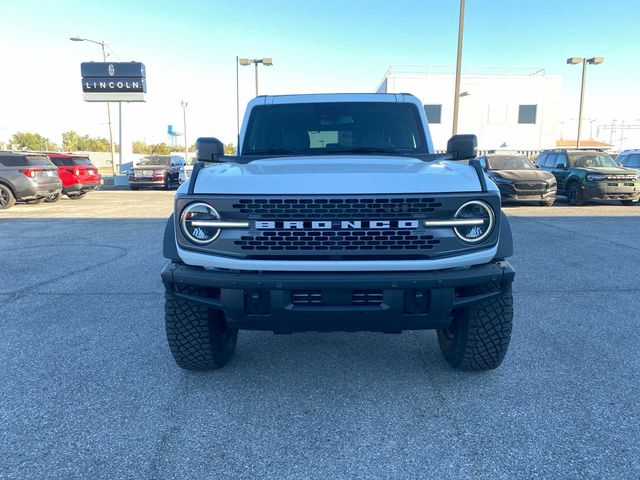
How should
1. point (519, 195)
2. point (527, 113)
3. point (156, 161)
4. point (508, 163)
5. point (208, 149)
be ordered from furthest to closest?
point (527, 113)
point (156, 161)
point (508, 163)
point (519, 195)
point (208, 149)

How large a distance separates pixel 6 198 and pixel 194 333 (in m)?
13.4

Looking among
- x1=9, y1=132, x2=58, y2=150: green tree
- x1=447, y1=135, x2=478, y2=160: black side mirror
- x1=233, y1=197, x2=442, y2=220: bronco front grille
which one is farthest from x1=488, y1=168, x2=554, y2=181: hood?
x1=9, y1=132, x2=58, y2=150: green tree

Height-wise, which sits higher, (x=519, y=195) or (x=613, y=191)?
(x=613, y=191)

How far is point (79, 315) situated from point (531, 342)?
13.6 ft

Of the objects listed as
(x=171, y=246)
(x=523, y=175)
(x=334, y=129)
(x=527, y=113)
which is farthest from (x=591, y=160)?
(x=527, y=113)

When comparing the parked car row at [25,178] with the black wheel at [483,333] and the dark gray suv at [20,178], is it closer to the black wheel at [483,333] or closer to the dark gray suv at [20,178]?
the dark gray suv at [20,178]

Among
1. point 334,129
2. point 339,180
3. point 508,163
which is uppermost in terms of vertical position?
point 334,129

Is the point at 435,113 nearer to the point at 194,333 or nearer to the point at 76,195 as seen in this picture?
the point at 76,195

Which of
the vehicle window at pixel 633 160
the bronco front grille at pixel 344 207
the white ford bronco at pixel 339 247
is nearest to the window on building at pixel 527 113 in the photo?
the vehicle window at pixel 633 160

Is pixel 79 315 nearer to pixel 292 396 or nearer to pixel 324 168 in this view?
→ pixel 292 396

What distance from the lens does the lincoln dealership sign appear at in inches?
1099

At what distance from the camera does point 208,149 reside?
371cm

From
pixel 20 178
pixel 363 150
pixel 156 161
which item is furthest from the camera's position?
pixel 156 161

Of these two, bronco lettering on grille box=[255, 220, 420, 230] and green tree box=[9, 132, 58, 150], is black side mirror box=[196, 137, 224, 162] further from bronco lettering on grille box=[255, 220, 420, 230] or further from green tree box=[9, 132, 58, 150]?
green tree box=[9, 132, 58, 150]
